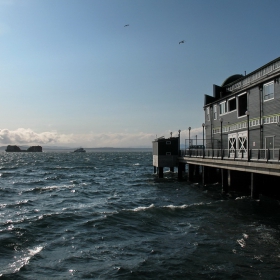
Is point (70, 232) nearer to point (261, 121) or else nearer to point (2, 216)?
point (2, 216)

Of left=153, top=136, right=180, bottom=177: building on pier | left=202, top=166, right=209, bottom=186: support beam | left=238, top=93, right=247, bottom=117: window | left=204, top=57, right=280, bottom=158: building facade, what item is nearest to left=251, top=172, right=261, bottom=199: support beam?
left=204, top=57, right=280, bottom=158: building facade

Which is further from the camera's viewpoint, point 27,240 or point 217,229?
point 217,229

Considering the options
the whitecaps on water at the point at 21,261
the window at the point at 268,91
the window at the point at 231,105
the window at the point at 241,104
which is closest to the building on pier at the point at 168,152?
the window at the point at 231,105

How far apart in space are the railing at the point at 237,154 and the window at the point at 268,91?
476cm

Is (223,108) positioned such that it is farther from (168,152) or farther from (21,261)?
(21,261)

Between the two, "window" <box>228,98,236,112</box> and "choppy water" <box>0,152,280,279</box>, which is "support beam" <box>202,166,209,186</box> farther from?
"choppy water" <box>0,152,280,279</box>

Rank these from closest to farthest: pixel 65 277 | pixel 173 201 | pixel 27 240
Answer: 1. pixel 65 277
2. pixel 27 240
3. pixel 173 201

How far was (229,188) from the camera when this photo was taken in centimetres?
3064

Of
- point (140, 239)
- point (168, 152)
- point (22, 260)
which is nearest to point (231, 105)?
point (168, 152)

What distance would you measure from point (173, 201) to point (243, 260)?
1433 centimetres

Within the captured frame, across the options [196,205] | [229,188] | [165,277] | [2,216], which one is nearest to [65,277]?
[165,277]

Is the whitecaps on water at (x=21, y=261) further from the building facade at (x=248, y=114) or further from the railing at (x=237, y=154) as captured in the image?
the building facade at (x=248, y=114)

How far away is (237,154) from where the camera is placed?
30.1 meters

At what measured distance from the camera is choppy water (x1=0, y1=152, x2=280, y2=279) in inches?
503
